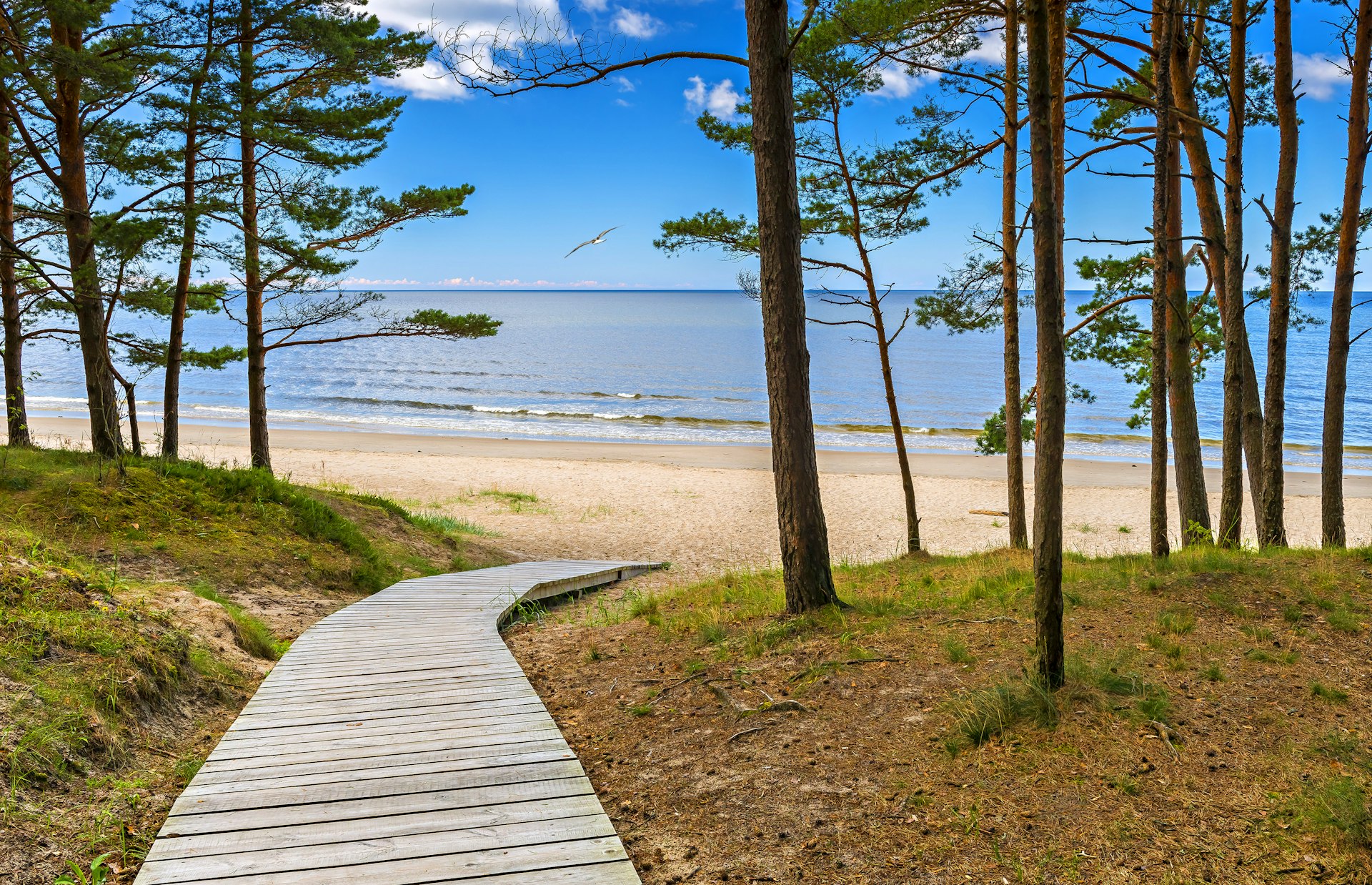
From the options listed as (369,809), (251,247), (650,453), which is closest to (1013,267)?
(369,809)

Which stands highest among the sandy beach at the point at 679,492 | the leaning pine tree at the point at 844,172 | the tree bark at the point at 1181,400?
the leaning pine tree at the point at 844,172

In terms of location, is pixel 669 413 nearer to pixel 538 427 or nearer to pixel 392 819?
pixel 538 427

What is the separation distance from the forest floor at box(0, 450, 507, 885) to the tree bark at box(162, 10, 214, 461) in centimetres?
140

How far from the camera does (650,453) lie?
26.8 meters

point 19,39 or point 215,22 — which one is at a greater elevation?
point 215,22

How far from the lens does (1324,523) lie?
26.9 feet

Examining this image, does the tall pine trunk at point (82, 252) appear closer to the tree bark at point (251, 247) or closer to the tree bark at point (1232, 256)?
the tree bark at point (251, 247)

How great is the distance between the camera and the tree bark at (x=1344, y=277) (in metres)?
7.86

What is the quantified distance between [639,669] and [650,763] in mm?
1454

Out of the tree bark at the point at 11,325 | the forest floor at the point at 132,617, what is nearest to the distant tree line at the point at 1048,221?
the forest floor at the point at 132,617

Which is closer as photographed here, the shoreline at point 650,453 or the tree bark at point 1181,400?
the tree bark at point 1181,400

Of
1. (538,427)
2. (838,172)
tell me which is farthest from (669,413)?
(838,172)

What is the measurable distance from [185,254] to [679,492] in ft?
38.5

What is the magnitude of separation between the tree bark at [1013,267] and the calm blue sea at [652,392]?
5.37m
